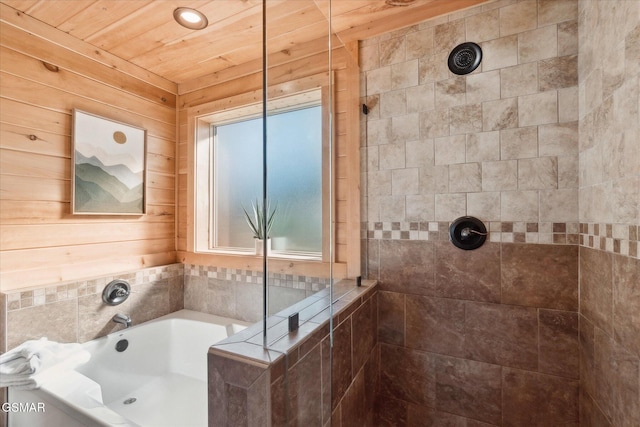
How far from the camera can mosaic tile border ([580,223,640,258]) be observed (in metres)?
0.95

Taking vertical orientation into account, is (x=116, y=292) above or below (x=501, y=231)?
below

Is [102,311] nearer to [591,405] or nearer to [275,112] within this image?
[275,112]

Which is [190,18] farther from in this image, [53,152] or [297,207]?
[297,207]

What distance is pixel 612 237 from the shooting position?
107 centimetres

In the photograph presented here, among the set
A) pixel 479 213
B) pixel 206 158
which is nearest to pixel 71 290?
pixel 206 158

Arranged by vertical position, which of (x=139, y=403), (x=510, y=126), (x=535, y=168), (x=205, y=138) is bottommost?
(x=139, y=403)

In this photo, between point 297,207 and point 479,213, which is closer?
point 297,207

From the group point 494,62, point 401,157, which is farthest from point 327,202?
point 494,62

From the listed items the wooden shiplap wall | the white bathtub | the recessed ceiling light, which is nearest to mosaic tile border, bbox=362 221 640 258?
the white bathtub

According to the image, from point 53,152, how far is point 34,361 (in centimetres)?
119

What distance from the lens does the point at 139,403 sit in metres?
1.80

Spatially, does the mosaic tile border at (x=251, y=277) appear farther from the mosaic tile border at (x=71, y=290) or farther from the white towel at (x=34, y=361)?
the white towel at (x=34, y=361)

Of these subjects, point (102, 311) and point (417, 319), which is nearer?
point (417, 319)

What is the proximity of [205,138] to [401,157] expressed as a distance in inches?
69.4
